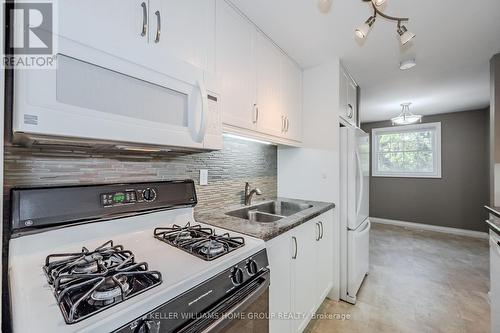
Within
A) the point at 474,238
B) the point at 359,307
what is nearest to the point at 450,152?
the point at 474,238

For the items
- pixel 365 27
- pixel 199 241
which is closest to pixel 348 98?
pixel 365 27

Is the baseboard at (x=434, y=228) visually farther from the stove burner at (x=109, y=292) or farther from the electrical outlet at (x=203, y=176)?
the stove burner at (x=109, y=292)

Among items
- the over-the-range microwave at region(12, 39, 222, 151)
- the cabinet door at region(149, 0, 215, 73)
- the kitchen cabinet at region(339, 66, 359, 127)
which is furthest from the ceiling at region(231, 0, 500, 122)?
the over-the-range microwave at region(12, 39, 222, 151)

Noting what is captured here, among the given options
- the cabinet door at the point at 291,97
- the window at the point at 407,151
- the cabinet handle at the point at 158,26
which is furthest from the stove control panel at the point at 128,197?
the window at the point at 407,151

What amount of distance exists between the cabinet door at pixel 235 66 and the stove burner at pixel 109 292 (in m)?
0.98

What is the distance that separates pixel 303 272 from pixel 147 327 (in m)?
1.22

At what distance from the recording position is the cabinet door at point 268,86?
1.72 metres

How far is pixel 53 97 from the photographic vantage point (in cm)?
67

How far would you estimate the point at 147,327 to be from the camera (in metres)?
0.60

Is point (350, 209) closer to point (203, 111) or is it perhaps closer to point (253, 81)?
point (253, 81)

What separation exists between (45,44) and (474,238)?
584 centimetres

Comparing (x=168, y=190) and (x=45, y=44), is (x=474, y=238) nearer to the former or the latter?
(x=168, y=190)

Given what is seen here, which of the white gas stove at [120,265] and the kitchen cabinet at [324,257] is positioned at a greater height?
the white gas stove at [120,265]

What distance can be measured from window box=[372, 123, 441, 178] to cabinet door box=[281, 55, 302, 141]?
3.59 m
